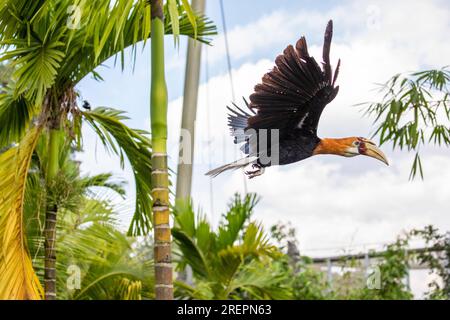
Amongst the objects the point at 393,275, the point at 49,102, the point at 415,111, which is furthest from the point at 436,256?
the point at 49,102

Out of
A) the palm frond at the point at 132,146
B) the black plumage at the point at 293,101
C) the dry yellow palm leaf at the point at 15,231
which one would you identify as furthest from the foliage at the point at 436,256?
the black plumage at the point at 293,101

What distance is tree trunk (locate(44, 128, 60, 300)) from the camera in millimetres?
4520

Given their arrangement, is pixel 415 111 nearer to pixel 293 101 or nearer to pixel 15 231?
pixel 293 101

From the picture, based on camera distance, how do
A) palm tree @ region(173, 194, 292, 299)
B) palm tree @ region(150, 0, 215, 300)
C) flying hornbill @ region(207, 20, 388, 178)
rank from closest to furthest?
1. flying hornbill @ region(207, 20, 388, 178)
2. palm tree @ region(150, 0, 215, 300)
3. palm tree @ region(173, 194, 292, 299)

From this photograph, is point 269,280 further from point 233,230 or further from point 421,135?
point 421,135

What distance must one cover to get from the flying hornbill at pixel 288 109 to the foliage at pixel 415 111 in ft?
3.06

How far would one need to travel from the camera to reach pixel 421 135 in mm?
3439

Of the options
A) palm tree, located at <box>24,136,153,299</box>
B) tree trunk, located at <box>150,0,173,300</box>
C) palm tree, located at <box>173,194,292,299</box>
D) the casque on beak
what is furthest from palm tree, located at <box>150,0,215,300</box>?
palm tree, located at <box>173,194,292,299</box>

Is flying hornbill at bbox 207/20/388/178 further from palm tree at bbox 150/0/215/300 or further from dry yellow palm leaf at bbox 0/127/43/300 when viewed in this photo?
dry yellow palm leaf at bbox 0/127/43/300

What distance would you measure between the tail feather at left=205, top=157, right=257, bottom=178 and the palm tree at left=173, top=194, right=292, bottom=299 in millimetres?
2887

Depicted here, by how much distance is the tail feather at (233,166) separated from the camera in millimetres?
2244

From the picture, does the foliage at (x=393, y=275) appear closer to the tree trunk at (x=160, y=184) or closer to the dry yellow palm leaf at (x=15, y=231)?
the dry yellow palm leaf at (x=15, y=231)
